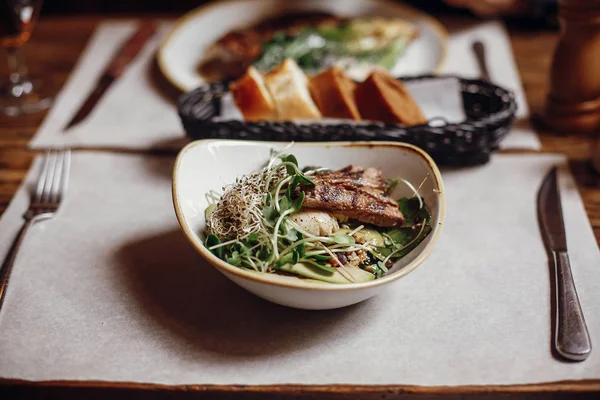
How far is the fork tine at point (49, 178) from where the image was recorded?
6.18 feet

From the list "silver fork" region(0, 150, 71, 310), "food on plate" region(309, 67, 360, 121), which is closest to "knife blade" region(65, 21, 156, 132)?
"silver fork" region(0, 150, 71, 310)

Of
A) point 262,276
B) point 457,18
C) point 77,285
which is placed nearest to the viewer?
point 262,276

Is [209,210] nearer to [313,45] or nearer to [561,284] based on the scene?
[561,284]

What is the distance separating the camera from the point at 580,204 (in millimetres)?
1811

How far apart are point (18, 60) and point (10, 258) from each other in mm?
1371

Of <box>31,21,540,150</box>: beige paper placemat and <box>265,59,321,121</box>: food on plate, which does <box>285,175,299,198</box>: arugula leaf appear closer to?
<box>265,59,321,121</box>: food on plate

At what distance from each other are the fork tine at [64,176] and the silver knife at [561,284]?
60.0 inches

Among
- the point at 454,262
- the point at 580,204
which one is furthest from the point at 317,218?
the point at 580,204

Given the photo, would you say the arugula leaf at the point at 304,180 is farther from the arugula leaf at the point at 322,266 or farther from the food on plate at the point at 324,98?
the food on plate at the point at 324,98

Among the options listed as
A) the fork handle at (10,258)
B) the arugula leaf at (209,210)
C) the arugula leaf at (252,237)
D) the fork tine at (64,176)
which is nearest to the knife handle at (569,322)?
the arugula leaf at (252,237)

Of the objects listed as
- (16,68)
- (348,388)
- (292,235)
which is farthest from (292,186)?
(16,68)

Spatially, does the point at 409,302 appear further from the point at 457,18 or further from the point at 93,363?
the point at 457,18

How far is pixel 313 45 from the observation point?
8.64ft

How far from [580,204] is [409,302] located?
2.39ft
